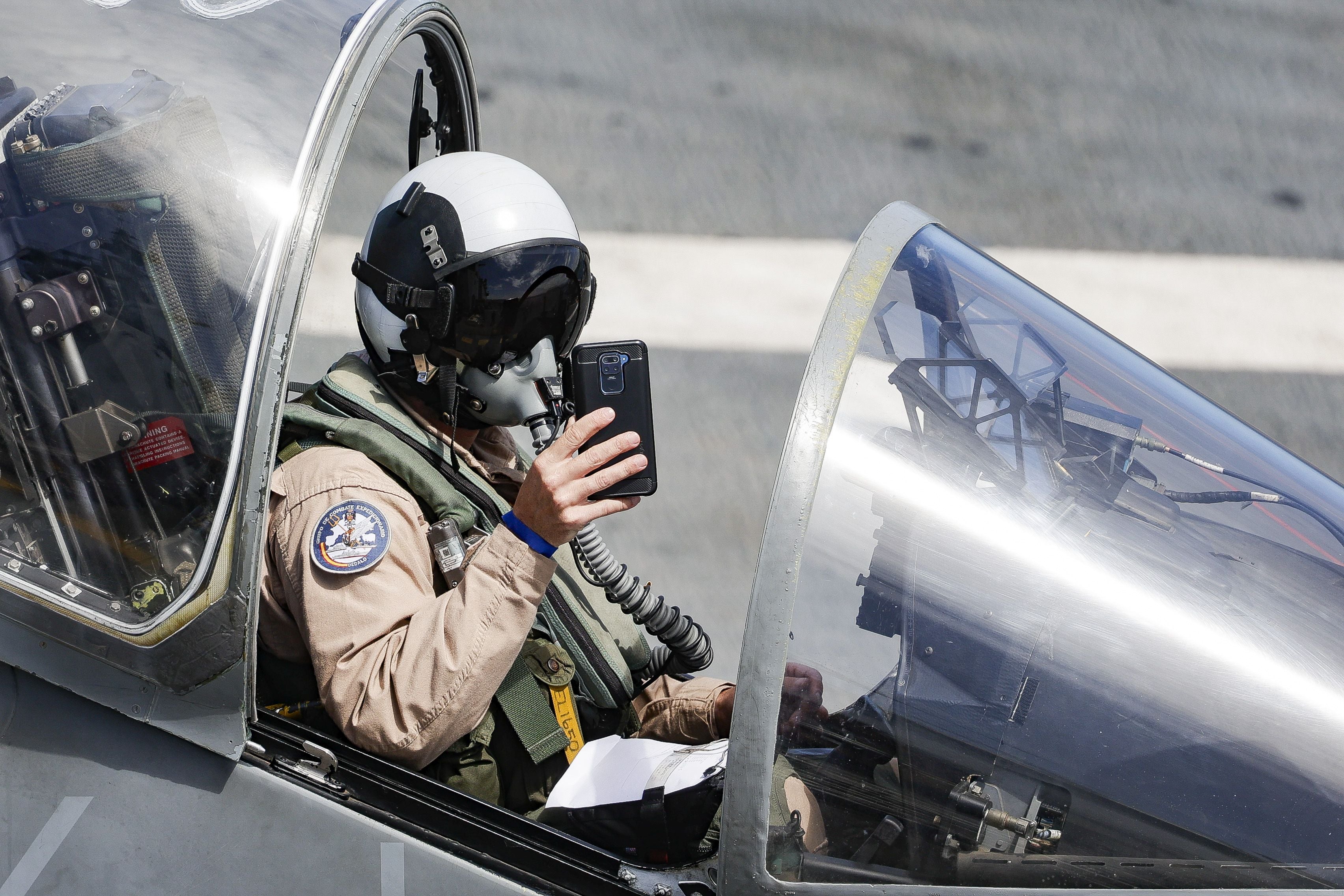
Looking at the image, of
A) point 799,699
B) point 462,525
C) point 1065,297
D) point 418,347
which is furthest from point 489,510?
point 1065,297

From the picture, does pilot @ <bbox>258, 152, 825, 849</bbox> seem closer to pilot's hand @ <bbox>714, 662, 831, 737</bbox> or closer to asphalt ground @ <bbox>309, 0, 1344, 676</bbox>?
pilot's hand @ <bbox>714, 662, 831, 737</bbox>

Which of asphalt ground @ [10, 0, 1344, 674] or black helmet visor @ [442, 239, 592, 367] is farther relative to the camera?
asphalt ground @ [10, 0, 1344, 674]

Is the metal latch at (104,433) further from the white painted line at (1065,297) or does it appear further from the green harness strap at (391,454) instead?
the white painted line at (1065,297)

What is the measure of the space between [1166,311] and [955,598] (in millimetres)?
3248

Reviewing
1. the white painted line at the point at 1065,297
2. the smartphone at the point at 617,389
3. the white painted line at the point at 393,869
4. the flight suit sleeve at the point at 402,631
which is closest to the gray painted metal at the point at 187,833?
the white painted line at the point at 393,869

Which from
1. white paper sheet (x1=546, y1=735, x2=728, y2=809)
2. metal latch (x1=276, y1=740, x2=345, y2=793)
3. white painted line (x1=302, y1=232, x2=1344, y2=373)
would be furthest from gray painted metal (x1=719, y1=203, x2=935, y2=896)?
white painted line (x1=302, y1=232, x2=1344, y2=373)

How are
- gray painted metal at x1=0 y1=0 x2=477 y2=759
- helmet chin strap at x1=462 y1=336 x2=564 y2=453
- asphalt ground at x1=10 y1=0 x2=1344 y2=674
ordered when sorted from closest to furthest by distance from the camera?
1. gray painted metal at x1=0 y1=0 x2=477 y2=759
2. helmet chin strap at x1=462 y1=336 x2=564 y2=453
3. asphalt ground at x1=10 y1=0 x2=1344 y2=674

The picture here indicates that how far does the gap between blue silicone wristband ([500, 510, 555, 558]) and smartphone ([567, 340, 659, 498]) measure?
0.42 ft

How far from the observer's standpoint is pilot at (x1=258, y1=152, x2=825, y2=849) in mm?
1437

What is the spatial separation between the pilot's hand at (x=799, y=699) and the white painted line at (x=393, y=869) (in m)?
0.50

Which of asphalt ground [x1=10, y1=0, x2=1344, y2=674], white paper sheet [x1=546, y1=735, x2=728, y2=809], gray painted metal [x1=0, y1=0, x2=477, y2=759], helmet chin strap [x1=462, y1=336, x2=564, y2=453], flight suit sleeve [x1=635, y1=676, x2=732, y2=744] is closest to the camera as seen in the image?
gray painted metal [x1=0, y1=0, x2=477, y2=759]

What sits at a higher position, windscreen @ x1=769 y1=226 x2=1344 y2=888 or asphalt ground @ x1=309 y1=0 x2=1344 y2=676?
asphalt ground @ x1=309 y1=0 x2=1344 y2=676

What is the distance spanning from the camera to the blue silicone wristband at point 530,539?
1469 millimetres

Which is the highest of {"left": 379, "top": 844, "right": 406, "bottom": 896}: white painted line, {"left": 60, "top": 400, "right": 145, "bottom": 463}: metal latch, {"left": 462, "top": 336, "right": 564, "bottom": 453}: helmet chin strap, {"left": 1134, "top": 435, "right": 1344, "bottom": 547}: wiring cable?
{"left": 1134, "top": 435, "right": 1344, "bottom": 547}: wiring cable
